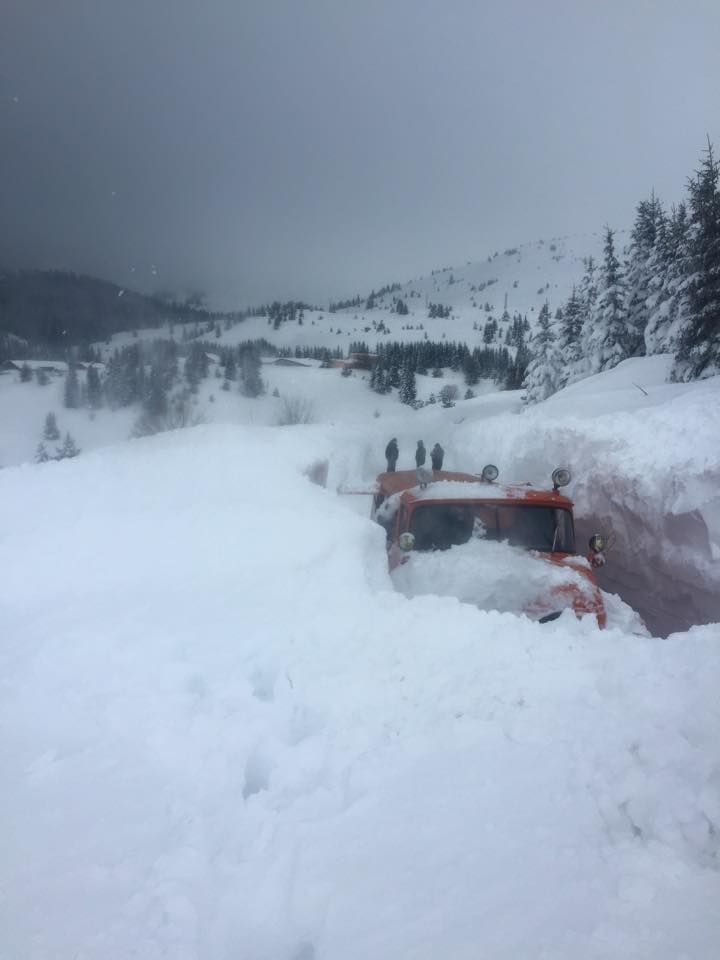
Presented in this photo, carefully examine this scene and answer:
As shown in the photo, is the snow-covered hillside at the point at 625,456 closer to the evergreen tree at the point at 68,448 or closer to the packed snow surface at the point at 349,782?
the evergreen tree at the point at 68,448

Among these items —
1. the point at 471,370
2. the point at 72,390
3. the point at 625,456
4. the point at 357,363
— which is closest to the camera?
the point at 625,456

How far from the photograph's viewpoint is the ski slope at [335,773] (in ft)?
6.11

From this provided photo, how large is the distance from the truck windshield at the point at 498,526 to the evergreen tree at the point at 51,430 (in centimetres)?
3198

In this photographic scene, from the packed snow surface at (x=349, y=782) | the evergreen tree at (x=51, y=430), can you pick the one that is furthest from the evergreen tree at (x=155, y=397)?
the packed snow surface at (x=349, y=782)

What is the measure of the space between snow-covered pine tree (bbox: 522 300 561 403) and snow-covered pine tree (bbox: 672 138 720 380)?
60.0 feet

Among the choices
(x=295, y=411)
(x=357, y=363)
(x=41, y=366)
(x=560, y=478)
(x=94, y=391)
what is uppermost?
(x=357, y=363)

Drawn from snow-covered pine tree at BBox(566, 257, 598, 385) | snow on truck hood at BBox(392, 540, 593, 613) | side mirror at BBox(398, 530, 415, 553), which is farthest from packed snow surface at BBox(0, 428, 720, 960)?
snow-covered pine tree at BBox(566, 257, 598, 385)

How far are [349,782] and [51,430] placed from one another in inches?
1385

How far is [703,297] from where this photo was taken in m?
19.4

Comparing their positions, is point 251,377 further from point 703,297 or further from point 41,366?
point 703,297

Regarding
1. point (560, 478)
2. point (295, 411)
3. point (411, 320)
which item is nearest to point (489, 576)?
point (560, 478)

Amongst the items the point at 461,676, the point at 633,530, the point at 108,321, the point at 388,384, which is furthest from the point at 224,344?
the point at 461,676

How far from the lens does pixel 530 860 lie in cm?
203

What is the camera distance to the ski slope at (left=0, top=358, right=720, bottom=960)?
1.86 metres
